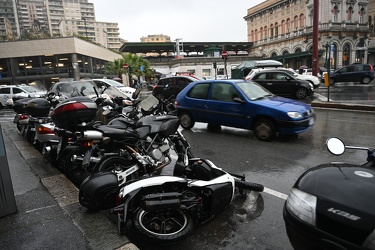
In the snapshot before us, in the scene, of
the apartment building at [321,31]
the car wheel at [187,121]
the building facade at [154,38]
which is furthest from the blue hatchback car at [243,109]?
the building facade at [154,38]

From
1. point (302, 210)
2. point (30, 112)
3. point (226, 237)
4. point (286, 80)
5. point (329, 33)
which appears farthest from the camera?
point (329, 33)

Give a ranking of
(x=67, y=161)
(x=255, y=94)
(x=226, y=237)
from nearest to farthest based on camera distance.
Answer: (x=226, y=237)
(x=67, y=161)
(x=255, y=94)

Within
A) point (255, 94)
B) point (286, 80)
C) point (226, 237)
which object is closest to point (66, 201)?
point (226, 237)

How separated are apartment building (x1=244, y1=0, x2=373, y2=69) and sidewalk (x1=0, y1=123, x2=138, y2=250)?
48.0 metres

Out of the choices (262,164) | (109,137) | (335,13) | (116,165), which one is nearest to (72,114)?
(109,137)

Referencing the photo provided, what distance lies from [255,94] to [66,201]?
5.44 meters

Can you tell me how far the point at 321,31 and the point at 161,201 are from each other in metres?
55.4

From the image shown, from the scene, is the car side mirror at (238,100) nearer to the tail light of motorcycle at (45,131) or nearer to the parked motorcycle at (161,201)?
the parked motorcycle at (161,201)

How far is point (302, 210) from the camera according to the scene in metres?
1.83

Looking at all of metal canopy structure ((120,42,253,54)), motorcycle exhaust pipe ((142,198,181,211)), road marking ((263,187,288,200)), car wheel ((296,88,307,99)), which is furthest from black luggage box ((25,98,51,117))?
metal canopy structure ((120,42,253,54))

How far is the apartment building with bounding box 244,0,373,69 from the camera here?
49.8 meters

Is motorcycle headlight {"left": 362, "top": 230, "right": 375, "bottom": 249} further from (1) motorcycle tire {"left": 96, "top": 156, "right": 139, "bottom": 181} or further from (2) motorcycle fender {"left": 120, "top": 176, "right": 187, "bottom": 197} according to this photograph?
(1) motorcycle tire {"left": 96, "top": 156, "right": 139, "bottom": 181}

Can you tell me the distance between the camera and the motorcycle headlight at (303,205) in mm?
1762

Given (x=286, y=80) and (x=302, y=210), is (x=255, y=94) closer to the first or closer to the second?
(x=302, y=210)
